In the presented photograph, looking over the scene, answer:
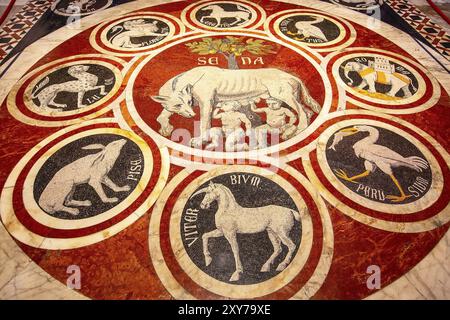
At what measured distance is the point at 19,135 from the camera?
7.99ft

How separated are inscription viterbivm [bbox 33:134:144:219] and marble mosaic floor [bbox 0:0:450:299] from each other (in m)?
0.01

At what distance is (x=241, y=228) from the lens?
1.91m

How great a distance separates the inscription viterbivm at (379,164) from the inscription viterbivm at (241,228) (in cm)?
52

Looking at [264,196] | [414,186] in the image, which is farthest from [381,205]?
[264,196]

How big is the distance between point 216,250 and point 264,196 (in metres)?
0.48

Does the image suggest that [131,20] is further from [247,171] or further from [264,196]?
[264,196]

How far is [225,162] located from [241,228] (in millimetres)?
544

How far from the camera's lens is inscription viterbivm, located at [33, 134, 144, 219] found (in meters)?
2.03

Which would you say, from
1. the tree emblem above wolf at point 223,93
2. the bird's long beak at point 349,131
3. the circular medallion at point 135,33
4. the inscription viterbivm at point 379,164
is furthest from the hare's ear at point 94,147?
the bird's long beak at point 349,131

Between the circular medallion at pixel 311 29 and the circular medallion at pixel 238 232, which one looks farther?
the circular medallion at pixel 311 29

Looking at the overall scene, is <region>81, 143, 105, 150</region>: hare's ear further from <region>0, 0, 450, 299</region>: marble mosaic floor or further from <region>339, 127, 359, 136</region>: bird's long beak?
<region>339, 127, 359, 136</region>: bird's long beak

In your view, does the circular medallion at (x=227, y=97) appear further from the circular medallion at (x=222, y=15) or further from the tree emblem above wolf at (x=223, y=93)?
the circular medallion at (x=222, y=15)

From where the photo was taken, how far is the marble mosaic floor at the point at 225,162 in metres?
1.75

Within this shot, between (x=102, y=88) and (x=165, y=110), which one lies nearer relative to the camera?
(x=165, y=110)
